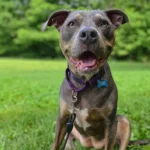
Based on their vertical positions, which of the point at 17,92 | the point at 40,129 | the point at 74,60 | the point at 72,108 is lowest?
the point at 17,92

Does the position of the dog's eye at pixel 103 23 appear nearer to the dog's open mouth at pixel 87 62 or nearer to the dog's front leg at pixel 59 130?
the dog's open mouth at pixel 87 62

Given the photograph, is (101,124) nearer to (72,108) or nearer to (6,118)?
(72,108)

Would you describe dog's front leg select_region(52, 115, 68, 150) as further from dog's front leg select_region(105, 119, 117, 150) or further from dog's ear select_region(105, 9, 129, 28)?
dog's ear select_region(105, 9, 129, 28)

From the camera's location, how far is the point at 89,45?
425cm

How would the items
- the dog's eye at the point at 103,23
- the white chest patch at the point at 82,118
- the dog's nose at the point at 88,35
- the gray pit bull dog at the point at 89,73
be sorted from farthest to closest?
the white chest patch at the point at 82,118, the dog's eye at the point at 103,23, the gray pit bull dog at the point at 89,73, the dog's nose at the point at 88,35

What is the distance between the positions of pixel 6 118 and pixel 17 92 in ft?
15.3

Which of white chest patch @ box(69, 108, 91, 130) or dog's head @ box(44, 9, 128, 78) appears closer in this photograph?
dog's head @ box(44, 9, 128, 78)

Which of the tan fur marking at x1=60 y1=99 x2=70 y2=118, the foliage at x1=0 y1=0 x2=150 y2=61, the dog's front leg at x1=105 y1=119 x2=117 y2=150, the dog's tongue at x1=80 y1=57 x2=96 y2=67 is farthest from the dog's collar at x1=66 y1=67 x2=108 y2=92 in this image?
the foliage at x1=0 y1=0 x2=150 y2=61

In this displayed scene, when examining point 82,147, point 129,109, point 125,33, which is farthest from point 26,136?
point 125,33

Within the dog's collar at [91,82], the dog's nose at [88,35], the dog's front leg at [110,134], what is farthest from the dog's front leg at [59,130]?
the dog's nose at [88,35]

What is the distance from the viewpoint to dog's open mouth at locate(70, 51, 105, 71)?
14.3ft

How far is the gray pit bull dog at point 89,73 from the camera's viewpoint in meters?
4.32

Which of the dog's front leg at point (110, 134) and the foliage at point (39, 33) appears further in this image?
the foliage at point (39, 33)

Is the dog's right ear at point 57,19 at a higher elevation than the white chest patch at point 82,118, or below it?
higher
